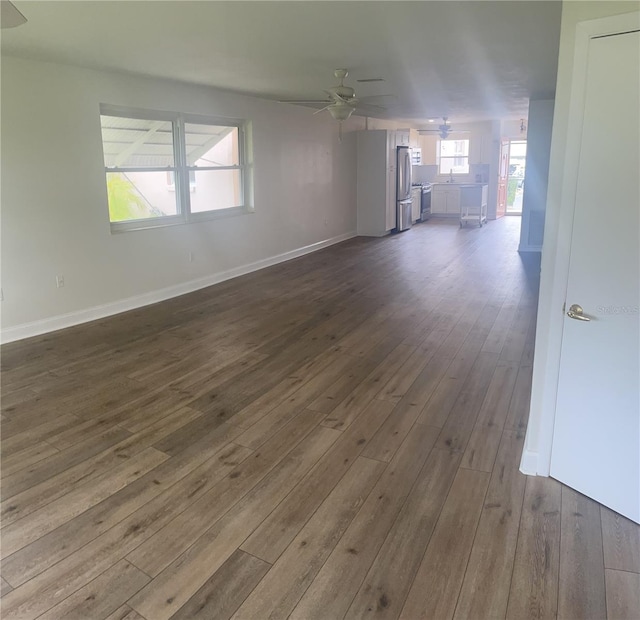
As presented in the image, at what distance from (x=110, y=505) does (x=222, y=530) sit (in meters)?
0.59

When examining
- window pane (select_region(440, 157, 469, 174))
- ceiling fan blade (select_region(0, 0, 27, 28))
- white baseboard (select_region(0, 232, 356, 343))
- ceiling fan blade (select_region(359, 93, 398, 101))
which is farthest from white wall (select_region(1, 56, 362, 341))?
window pane (select_region(440, 157, 469, 174))

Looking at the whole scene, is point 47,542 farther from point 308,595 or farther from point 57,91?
point 57,91

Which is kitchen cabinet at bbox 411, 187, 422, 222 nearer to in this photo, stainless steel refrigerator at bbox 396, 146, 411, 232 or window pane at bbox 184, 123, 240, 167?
stainless steel refrigerator at bbox 396, 146, 411, 232

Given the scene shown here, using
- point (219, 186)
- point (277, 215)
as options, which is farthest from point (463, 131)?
point (219, 186)

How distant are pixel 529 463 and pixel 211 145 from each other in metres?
5.72

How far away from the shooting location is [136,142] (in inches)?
223

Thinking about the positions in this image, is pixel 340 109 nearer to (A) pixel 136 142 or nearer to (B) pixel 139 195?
(A) pixel 136 142

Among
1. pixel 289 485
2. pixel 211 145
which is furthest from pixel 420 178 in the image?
pixel 289 485

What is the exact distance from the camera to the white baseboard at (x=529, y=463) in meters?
2.59

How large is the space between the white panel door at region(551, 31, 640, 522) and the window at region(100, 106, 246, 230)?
4.68 m

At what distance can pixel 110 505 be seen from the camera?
241 centimetres

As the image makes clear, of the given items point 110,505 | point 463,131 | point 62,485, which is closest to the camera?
point 110,505

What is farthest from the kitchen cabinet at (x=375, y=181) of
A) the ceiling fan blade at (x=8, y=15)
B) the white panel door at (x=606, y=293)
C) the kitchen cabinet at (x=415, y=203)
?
the ceiling fan blade at (x=8, y=15)

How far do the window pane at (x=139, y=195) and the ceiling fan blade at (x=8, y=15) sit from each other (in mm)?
3738
